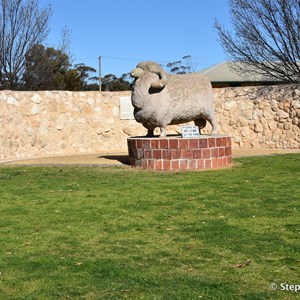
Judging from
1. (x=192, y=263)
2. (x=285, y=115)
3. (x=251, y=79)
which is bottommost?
(x=192, y=263)

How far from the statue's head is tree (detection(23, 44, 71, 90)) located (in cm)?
1269

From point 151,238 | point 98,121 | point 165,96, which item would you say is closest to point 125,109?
point 98,121

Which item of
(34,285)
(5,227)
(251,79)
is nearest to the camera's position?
(34,285)

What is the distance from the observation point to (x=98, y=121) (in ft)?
58.4

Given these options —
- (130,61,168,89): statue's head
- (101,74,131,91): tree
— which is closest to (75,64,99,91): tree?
(101,74,131,91): tree

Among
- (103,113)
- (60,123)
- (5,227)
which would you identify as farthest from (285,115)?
(5,227)

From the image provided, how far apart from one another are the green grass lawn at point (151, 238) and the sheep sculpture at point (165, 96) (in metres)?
2.59

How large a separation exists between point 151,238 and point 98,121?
12.5 m

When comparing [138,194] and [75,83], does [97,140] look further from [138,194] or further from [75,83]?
[75,83]

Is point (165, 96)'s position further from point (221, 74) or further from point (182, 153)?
point (221, 74)

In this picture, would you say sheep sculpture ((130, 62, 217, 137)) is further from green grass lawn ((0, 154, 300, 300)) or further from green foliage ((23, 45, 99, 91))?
green foliage ((23, 45, 99, 91))

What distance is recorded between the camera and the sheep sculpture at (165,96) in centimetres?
1191

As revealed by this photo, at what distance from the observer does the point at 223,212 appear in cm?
675

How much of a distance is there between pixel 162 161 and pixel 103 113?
679 centimetres
